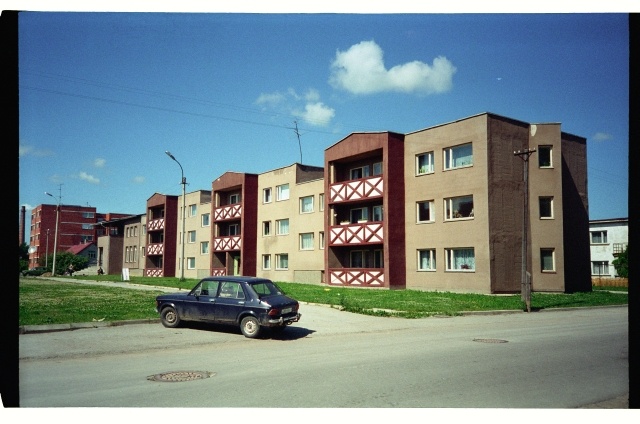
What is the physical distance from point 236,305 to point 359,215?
71.7ft

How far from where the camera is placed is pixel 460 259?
2691cm

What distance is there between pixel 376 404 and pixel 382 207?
2576cm

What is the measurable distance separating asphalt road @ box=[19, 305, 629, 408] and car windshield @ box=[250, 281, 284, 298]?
1118 mm

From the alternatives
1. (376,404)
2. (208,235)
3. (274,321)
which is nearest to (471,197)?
(274,321)

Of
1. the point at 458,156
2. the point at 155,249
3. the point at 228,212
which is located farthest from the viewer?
the point at 155,249

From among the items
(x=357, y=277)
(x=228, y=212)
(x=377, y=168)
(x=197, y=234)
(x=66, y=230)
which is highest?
(x=377, y=168)

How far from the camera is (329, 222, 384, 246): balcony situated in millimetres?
30266

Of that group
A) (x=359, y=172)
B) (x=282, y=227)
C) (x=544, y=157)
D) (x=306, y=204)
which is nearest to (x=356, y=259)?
(x=359, y=172)

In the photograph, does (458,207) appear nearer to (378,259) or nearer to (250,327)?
(378,259)

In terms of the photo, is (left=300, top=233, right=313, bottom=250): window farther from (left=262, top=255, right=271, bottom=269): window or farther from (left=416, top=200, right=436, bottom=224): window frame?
(left=416, top=200, right=436, bottom=224): window frame

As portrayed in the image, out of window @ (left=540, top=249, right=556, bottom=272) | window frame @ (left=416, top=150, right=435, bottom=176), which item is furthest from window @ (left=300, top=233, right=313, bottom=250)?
window @ (left=540, top=249, right=556, bottom=272)

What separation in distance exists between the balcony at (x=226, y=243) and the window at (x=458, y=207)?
21.2m

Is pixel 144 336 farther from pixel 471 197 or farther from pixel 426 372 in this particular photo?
pixel 471 197

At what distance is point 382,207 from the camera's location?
3161cm
